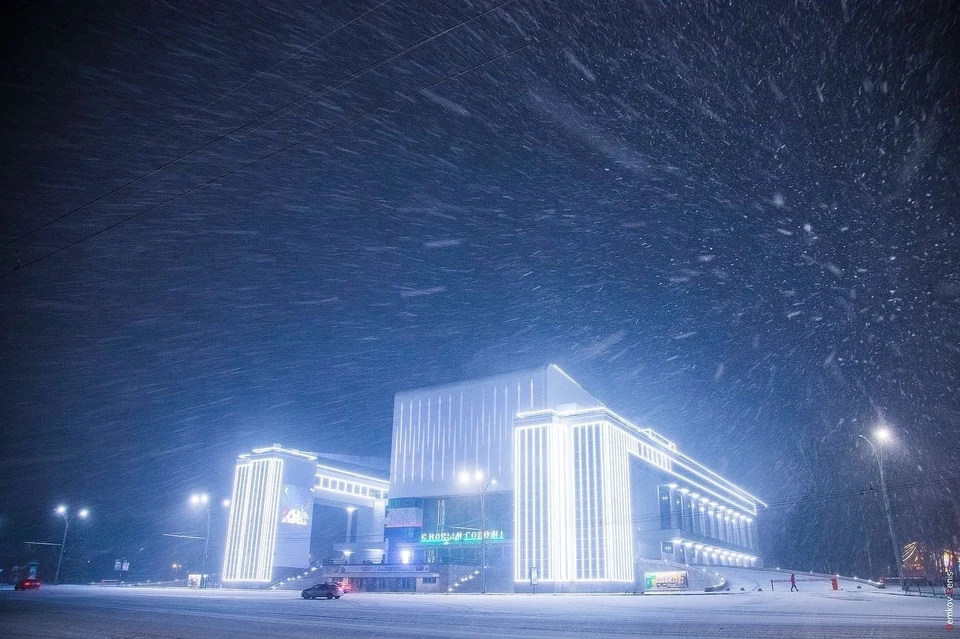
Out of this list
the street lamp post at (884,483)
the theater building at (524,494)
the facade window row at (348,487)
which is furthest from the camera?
the facade window row at (348,487)

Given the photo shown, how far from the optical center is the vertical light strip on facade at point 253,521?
76438 mm

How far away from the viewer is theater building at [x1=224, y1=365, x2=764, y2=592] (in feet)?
197

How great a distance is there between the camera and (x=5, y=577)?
213 feet

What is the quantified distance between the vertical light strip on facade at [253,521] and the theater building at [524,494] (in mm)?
303

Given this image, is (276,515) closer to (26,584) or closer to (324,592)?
(26,584)

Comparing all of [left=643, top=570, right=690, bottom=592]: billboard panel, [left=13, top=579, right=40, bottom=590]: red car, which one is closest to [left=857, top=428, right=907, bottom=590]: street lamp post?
[left=643, top=570, right=690, bottom=592]: billboard panel

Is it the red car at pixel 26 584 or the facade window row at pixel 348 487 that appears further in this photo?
the facade window row at pixel 348 487

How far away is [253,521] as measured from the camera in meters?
78.6

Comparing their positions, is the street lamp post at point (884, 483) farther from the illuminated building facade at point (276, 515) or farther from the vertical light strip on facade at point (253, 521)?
the vertical light strip on facade at point (253, 521)

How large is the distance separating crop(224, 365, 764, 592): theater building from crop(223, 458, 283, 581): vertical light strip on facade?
0.30 m

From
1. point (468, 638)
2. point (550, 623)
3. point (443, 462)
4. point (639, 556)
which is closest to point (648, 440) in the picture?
point (639, 556)

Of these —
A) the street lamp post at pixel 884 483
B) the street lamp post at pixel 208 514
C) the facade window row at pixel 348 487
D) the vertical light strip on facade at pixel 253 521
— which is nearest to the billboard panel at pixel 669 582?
the street lamp post at pixel 884 483

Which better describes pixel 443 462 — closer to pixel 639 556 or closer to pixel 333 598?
pixel 639 556

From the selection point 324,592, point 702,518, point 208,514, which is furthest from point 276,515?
point 702,518
